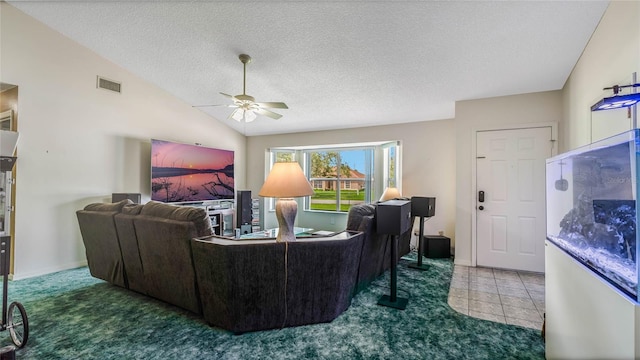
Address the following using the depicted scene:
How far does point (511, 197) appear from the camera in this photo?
3668mm

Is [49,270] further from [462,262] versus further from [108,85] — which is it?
[462,262]

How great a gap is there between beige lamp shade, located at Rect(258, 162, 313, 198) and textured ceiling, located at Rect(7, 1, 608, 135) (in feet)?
5.37

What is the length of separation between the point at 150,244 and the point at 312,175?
444 centimetres

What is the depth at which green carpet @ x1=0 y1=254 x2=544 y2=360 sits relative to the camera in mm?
1812

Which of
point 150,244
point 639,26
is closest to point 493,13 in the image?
point 639,26

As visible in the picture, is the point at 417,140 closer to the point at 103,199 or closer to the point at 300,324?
the point at 300,324

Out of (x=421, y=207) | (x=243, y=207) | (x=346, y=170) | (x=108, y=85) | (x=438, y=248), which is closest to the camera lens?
(x=421, y=207)

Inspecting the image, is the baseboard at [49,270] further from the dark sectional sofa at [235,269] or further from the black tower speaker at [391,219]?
the black tower speaker at [391,219]

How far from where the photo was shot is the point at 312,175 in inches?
258

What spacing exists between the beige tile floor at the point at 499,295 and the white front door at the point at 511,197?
9.1 inches

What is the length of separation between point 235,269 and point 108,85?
13.0 ft

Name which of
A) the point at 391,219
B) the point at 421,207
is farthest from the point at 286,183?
the point at 421,207

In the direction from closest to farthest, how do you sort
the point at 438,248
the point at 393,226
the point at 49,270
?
the point at 393,226 < the point at 49,270 < the point at 438,248

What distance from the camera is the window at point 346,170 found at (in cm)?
555
